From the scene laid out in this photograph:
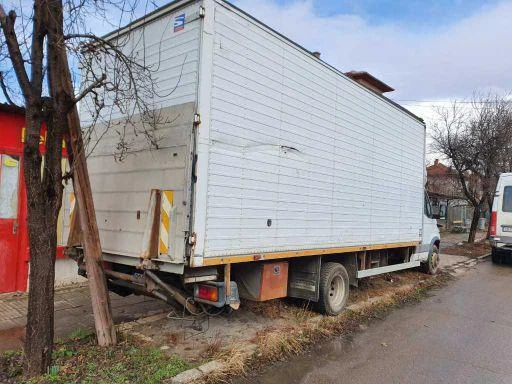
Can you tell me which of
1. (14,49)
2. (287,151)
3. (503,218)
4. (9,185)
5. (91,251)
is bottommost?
(91,251)

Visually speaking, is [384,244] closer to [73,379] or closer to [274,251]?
[274,251]

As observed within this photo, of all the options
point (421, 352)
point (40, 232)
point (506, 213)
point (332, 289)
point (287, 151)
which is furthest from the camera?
point (506, 213)

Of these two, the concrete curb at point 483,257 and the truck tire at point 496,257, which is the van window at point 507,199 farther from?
the concrete curb at point 483,257

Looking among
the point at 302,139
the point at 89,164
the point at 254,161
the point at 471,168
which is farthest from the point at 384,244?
the point at 471,168

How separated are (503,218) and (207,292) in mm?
12869

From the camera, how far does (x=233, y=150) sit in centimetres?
509

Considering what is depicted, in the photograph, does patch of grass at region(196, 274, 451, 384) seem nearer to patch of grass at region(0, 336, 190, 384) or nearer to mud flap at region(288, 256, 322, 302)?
mud flap at region(288, 256, 322, 302)

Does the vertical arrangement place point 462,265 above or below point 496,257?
below

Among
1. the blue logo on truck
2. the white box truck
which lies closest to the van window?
the white box truck

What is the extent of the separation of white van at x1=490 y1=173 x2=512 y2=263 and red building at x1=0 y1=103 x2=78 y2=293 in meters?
13.4

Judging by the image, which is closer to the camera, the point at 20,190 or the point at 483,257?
the point at 20,190

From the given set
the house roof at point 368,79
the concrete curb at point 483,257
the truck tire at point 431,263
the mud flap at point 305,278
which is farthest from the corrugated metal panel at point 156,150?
the concrete curb at point 483,257

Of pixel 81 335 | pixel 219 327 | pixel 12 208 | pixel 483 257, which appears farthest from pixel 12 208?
pixel 483 257

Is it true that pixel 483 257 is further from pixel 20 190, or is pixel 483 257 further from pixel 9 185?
pixel 9 185
